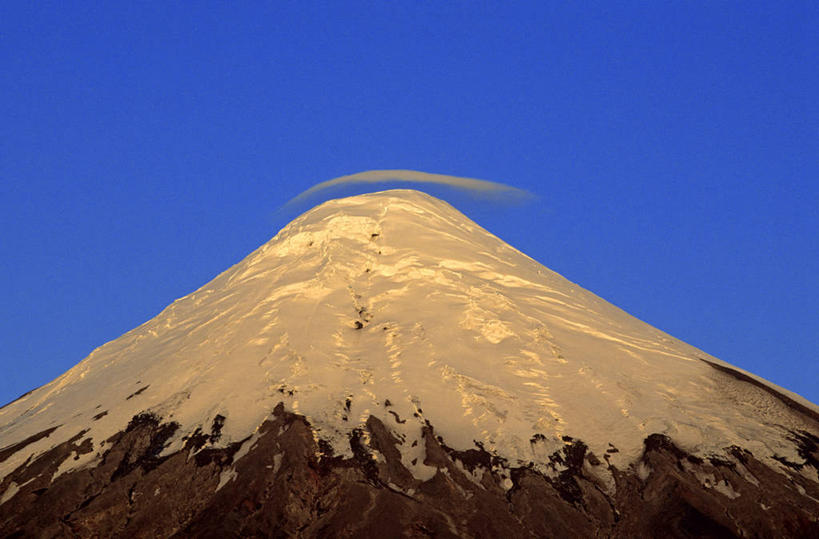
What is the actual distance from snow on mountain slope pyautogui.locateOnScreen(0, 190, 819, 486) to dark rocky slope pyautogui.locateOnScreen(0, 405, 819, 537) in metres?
2.74

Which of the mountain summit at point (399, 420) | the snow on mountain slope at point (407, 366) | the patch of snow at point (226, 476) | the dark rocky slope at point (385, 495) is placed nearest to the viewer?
the dark rocky slope at point (385, 495)

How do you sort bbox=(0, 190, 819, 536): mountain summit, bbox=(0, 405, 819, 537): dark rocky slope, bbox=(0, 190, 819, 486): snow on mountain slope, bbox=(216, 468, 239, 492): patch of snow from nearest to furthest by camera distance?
bbox=(0, 405, 819, 537): dark rocky slope < bbox=(0, 190, 819, 536): mountain summit < bbox=(216, 468, 239, 492): patch of snow < bbox=(0, 190, 819, 486): snow on mountain slope

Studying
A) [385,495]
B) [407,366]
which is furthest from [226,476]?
[407,366]

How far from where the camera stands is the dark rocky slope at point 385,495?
11144cm

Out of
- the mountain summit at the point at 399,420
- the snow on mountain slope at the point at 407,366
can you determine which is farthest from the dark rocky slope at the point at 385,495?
the snow on mountain slope at the point at 407,366

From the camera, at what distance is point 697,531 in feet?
368

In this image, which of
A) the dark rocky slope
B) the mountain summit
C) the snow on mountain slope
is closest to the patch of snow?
the mountain summit

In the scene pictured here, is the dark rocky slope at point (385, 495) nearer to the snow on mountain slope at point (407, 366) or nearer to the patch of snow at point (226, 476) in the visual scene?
the patch of snow at point (226, 476)

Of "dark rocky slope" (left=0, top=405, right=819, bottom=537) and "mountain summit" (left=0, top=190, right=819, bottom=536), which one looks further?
"mountain summit" (left=0, top=190, right=819, bottom=536)

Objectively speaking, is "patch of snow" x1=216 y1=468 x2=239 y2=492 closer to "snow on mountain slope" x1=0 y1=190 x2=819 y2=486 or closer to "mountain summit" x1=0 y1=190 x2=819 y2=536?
"mountain summit" x1=0 y1=190 x2=819 y2=536

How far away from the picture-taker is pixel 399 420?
416 feet

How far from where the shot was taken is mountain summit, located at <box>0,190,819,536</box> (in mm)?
113812

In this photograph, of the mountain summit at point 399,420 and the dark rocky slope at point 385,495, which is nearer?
the dark rocky slope at point 385,495

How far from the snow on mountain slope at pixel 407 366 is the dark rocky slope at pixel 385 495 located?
2.74 metres
